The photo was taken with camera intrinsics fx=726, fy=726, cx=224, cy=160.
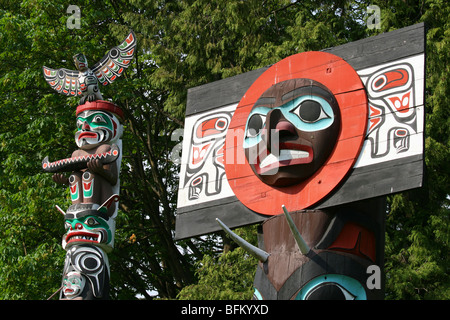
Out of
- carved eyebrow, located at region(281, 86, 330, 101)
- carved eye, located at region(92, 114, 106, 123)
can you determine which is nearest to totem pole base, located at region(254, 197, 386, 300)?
carved eyebrow, located at region(281, 86, 330, 101)

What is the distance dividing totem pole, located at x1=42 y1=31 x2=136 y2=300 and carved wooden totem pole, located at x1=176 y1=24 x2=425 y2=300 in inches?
93.5

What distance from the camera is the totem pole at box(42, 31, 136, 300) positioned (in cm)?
856

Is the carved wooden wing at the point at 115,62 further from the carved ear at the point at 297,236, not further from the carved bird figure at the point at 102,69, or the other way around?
the carved ear at the point at 297,236

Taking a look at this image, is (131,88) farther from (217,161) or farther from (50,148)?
(217,161)

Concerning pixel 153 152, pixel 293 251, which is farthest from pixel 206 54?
pixel 293 251

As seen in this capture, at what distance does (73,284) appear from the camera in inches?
334

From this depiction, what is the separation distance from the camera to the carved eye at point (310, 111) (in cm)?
611

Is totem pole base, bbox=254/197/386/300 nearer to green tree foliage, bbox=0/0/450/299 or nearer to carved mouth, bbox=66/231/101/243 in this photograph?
carved mouth, bbox=66/231/101/243

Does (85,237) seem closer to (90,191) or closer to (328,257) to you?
(90,191)

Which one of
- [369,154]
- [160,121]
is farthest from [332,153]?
[160,121]

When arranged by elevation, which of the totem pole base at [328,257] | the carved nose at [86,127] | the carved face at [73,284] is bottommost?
the totem pole base at [328,257]

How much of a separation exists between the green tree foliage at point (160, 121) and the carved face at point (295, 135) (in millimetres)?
4006

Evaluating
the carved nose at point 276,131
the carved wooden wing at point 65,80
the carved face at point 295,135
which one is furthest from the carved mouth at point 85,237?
the carved nose at point 276,131
